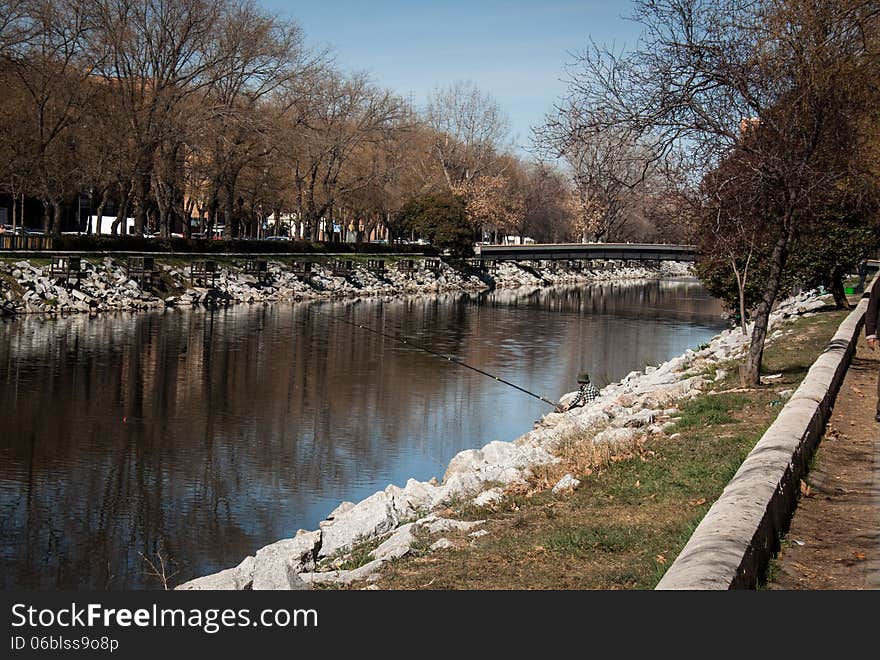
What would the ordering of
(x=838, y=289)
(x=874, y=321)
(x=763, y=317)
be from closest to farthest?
(x=874, y=321) < (x=763, y=317) < (x=838, y=289)

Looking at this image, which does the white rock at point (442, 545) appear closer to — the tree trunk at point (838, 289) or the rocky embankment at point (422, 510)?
the rocky embankment at point (422, 510)

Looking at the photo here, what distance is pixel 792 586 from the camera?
7133mm

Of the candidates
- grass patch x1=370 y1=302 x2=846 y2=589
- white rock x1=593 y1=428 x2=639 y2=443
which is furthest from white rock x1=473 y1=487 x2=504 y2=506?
white rock x1=593 y1=428 x2=639 y2=443

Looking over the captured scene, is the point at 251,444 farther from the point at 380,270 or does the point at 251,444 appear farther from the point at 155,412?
the point at 380,270

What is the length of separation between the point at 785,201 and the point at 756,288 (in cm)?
1449

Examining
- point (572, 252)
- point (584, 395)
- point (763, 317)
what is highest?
point (572, 252)

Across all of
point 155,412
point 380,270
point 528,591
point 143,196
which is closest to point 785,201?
point 528,591

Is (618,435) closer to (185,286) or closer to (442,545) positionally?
(442,545)

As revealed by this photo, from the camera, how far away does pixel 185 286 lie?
50.1 m

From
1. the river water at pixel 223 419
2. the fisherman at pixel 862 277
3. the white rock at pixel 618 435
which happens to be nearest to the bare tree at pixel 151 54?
the river water at pixel 223 419

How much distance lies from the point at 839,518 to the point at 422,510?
4980 mm

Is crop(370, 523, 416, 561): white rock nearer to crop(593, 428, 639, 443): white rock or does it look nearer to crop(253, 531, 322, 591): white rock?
crop(253, 531, 322, 591): white rock

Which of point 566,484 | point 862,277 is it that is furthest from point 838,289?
point 566,484

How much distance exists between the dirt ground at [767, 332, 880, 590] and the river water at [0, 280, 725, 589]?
7.02 metres
